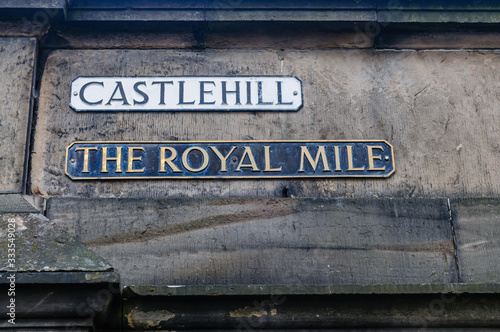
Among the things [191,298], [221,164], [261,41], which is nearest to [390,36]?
[261,41]

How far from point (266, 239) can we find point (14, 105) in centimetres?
176

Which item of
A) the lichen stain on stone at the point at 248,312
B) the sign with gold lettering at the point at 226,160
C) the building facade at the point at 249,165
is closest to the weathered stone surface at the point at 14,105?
the building facade at the point at 249,165

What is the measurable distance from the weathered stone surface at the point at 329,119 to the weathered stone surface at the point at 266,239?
132 mm

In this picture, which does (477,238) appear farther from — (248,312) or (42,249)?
(42,249)

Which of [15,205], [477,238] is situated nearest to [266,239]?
[477,238]

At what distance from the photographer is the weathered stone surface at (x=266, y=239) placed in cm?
391

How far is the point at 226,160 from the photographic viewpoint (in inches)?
167

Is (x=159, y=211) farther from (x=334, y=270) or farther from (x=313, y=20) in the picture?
(x=313, y=20)

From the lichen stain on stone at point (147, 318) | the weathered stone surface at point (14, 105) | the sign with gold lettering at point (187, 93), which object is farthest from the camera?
the sign with gold lettering at point (187, 93)

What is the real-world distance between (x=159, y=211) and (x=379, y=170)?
135cm

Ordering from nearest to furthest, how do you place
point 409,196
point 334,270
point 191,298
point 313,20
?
point 191,298 → point 334,270 → point 409,196 → point 313,20

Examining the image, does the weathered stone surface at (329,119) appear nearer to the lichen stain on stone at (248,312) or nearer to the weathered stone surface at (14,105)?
the weathered stone surface at (14,105)

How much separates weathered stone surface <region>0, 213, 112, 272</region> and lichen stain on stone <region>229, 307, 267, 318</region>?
27.9 inches

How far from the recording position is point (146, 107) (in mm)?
4375
